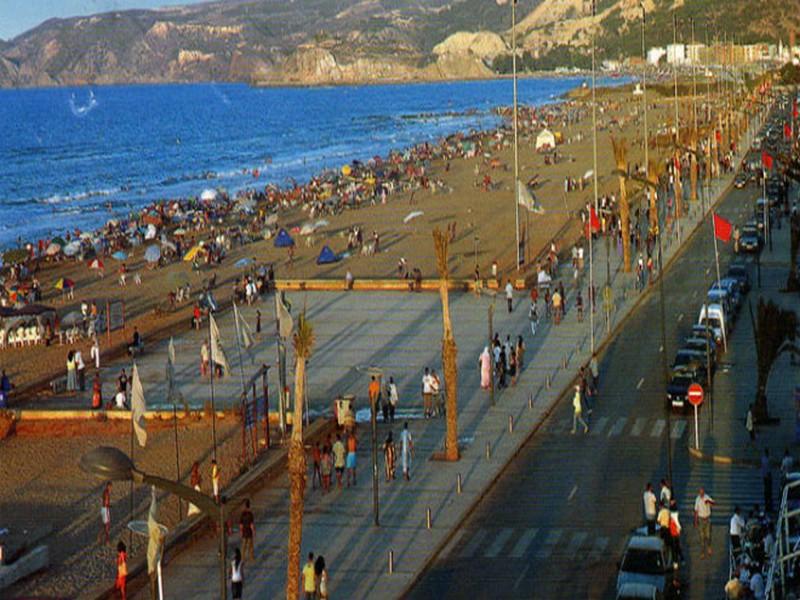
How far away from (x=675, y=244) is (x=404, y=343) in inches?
773

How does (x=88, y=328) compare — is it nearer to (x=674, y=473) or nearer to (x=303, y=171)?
(x=674, y=473)

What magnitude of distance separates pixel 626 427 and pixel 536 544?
7.64 m

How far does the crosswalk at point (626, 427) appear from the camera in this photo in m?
29.7

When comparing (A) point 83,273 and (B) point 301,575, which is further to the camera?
(A) point 83,273

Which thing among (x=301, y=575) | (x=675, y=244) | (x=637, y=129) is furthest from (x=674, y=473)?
(x=637, y=129)

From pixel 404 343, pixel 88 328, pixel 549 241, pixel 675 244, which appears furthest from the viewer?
pixel 549 241

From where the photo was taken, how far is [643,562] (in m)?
20.7

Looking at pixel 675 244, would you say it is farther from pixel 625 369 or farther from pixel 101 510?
pixel 101 510

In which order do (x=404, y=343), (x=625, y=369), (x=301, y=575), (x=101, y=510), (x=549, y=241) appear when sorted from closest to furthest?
(x=301, y=575) → (x=101, y=510) → (x=625, y=369) → (x=404, y=343) → (x=549, y=241)

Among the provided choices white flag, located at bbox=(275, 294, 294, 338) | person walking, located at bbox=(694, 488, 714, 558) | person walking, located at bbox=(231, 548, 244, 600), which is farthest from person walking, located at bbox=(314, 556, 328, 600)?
white flag, located at bbox=(275, 294, 294, 338)

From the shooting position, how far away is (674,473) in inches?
1061

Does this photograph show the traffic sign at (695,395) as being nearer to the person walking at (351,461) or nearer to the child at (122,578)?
the person walking at (351,461)

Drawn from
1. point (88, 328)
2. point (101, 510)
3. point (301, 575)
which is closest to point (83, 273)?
point (88, 328)

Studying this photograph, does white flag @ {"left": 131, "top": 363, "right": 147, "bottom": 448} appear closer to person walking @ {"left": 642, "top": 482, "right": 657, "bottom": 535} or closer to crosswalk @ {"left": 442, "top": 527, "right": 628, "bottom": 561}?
crosswalk @ {"left": 442, "top": 527, "right": 628, "bottom": 561}
